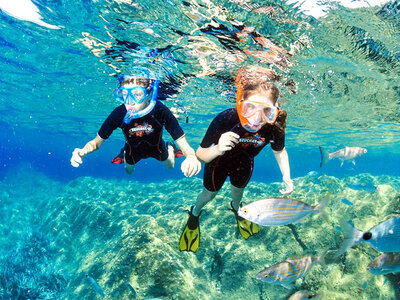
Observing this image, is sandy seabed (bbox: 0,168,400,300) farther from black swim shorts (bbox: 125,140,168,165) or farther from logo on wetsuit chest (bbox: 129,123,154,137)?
logo on wetsuit chest (bbox: 129,123,154,137)

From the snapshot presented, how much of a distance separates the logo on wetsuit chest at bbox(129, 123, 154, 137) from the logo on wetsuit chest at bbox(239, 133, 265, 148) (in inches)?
113

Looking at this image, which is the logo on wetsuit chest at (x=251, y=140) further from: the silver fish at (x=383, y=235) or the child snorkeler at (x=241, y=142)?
the silver fish at (x=383, y=235)

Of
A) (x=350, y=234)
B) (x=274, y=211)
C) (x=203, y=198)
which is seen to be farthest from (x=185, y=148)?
(x=350, y=234)

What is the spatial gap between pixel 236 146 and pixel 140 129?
2.93 meters

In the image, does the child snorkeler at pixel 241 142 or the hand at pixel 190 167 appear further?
the child snorkeler at pixel 241 142

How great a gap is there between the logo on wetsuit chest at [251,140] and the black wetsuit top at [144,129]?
5.50 feet

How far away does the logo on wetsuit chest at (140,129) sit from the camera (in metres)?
6.21

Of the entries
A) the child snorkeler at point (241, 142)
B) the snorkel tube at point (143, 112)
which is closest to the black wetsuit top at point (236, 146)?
the child snorkeler at point (241, 142)

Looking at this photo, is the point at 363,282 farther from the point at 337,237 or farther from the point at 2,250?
the point at 2,250

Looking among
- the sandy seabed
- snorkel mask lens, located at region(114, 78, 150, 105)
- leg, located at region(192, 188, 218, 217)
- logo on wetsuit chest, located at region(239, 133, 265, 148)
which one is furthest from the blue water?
logo on wetsuit chest, located at region(239, 133, 265, 148)

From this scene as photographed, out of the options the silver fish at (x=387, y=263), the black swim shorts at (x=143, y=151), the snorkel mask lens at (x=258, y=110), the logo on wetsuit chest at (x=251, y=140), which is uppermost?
the snorkel mask lens at (x=258, y=110)

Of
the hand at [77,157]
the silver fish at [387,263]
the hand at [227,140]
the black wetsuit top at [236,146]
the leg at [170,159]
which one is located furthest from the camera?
the leg at [170,159]

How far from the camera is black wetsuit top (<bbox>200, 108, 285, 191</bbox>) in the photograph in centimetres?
468

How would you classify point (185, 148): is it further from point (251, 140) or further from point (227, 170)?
point (251, 140)
